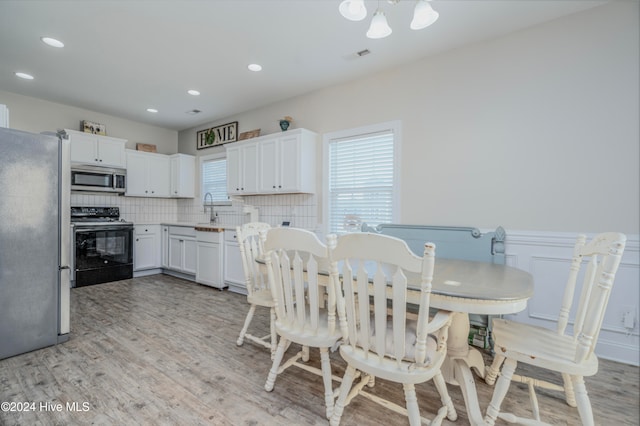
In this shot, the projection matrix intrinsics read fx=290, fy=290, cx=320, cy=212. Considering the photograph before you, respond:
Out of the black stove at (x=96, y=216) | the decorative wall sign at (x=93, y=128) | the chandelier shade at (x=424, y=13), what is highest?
the decorative wall sign at (x=93, y=128)

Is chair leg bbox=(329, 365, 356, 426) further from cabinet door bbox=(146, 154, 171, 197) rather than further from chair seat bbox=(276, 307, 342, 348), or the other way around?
cabinet door bbox=(146, 154, 171, 197)

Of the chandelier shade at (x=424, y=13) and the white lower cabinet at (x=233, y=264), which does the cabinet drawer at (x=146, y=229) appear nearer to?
the white lower cabinet at (x=233, y=264)

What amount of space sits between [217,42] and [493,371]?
11.2 ft

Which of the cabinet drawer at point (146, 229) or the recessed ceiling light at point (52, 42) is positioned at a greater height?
the recessed ceiling light at point (52, 42)

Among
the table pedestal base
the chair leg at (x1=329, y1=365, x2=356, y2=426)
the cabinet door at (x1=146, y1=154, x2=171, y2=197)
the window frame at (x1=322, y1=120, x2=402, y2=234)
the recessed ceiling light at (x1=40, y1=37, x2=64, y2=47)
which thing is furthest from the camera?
the cabinet door at (x1=146, y1=154, x2=171, y2=197)

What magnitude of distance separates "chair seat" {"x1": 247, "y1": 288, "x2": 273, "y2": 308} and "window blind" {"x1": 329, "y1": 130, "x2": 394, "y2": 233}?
3.89ft

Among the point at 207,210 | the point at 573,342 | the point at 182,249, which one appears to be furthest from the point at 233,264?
the point at 573,342

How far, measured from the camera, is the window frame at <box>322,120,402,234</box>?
122 inches

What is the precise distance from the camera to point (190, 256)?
4.57m

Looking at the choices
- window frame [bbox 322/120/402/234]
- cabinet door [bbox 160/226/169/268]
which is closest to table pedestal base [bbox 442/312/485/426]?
window frame [bbox 322/120/402/234]

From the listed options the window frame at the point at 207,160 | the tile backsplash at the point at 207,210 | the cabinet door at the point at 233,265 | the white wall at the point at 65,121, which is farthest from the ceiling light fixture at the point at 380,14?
the white wall at the point at 65,121

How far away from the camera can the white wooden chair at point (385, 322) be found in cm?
119

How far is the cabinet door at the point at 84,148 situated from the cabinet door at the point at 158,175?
79 cm

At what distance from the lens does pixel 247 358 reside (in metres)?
2.21
